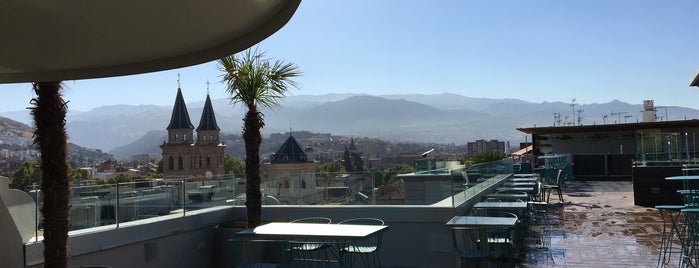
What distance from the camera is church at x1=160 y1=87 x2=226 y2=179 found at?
3730 inches

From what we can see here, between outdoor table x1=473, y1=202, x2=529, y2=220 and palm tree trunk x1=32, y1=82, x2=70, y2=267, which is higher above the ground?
palm tree trunk x1=32, y1=82, x2=70, y2=267

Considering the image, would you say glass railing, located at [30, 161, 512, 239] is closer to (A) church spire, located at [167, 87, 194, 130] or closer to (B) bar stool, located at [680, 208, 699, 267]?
(B) bar stool, located at [680, 208, 699, 267]

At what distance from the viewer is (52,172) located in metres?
5.50

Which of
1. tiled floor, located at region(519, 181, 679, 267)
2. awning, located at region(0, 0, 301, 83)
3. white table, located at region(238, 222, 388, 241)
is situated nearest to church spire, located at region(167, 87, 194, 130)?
tiled floor, located at region(519, 181, 679, 267)

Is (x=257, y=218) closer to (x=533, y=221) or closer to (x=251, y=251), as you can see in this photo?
(x=251, y=251)

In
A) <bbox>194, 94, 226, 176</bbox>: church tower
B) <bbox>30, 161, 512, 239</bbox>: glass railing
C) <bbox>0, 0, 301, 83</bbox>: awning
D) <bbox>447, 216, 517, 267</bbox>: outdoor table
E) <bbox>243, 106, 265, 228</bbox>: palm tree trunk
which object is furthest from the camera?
<bbox>194, 94, 226, 176</bbox>: church tower

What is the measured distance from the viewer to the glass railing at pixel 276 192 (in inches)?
313

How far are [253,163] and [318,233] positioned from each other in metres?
3.36

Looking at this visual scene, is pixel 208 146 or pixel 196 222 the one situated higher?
pixel 208 146

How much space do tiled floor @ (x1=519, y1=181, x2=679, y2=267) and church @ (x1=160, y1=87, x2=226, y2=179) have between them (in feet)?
276

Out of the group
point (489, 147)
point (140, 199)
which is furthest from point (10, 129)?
point (140, 199)

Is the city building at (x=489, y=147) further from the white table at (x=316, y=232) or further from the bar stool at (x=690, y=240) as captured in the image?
the white table at (x=316, y=232)

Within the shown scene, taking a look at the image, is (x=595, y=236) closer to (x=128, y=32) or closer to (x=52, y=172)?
(x=52, y=172)

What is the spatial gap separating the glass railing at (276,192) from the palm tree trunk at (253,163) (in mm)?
906
